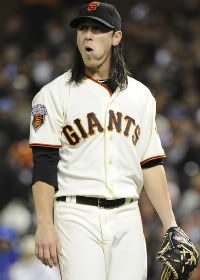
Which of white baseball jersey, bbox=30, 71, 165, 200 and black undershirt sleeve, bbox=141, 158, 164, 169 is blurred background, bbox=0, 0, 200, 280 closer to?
black undershirt sleeve, bbox=141, 158, 164, 169

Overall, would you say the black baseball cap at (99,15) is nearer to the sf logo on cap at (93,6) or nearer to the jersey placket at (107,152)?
the sf logo on cap at (93,6)

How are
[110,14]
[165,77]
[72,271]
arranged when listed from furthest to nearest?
[165,77]
[110,14]
[72,271]

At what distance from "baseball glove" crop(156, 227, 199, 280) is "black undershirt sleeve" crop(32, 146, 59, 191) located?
0.61 m

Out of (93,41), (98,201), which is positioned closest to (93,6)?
(93,41)

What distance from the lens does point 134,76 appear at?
1113 cm

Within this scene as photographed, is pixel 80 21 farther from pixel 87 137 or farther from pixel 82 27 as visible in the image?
pixel 87 137

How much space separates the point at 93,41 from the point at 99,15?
5.2 inches

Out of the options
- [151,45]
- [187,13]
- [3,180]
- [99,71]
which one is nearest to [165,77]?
[151,45]

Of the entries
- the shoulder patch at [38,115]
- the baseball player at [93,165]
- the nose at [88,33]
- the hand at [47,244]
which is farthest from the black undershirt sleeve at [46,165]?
the nose at [88,33]

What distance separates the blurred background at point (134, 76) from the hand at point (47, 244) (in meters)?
4.04

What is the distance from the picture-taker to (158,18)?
13281mm

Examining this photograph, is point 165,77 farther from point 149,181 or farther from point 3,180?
point 149,181

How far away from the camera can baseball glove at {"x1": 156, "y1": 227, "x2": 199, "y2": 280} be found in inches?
149

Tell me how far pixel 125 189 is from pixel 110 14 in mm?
880
